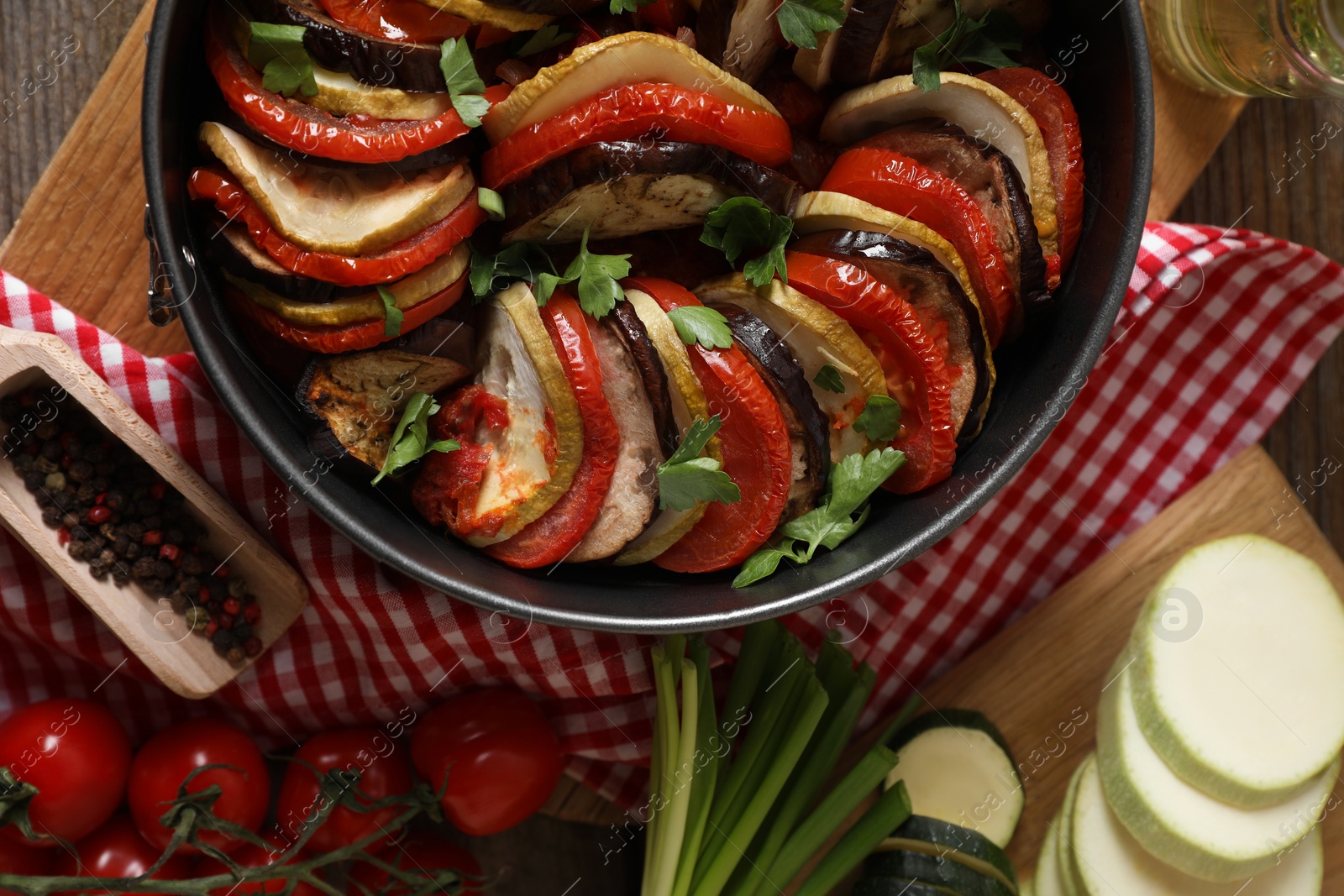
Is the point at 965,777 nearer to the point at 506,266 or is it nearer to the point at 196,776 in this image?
the point at 506,266

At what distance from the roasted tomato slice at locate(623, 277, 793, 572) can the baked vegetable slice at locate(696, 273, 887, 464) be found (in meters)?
0.13

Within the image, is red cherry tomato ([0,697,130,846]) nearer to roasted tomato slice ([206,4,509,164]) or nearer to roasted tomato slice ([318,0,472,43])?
roasted tomato slice ([206,4,509,164])

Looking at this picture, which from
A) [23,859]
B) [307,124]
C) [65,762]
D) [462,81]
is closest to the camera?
[307,124]

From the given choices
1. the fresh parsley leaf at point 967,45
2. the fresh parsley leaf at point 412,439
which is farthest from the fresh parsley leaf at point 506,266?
the fresh parsley leaf at point 967,45

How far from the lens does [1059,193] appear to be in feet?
8.37

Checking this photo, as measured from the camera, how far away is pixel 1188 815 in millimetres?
2992

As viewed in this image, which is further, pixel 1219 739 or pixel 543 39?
pixel 1219 739

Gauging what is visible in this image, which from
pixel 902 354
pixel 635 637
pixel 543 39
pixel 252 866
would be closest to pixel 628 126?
pixel 543 39

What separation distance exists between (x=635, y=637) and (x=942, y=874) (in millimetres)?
1036

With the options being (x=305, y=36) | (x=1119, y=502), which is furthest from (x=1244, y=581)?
(x=305, y=36)

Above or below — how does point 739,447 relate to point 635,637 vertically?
above

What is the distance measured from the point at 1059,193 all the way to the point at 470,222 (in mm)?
1333

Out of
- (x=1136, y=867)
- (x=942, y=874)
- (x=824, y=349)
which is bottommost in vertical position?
(x=1136, y=867)

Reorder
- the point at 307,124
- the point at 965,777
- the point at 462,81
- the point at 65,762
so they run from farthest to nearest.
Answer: the point at 965,777, the point at 65,762, the point at 462,81, the point at 307,124
